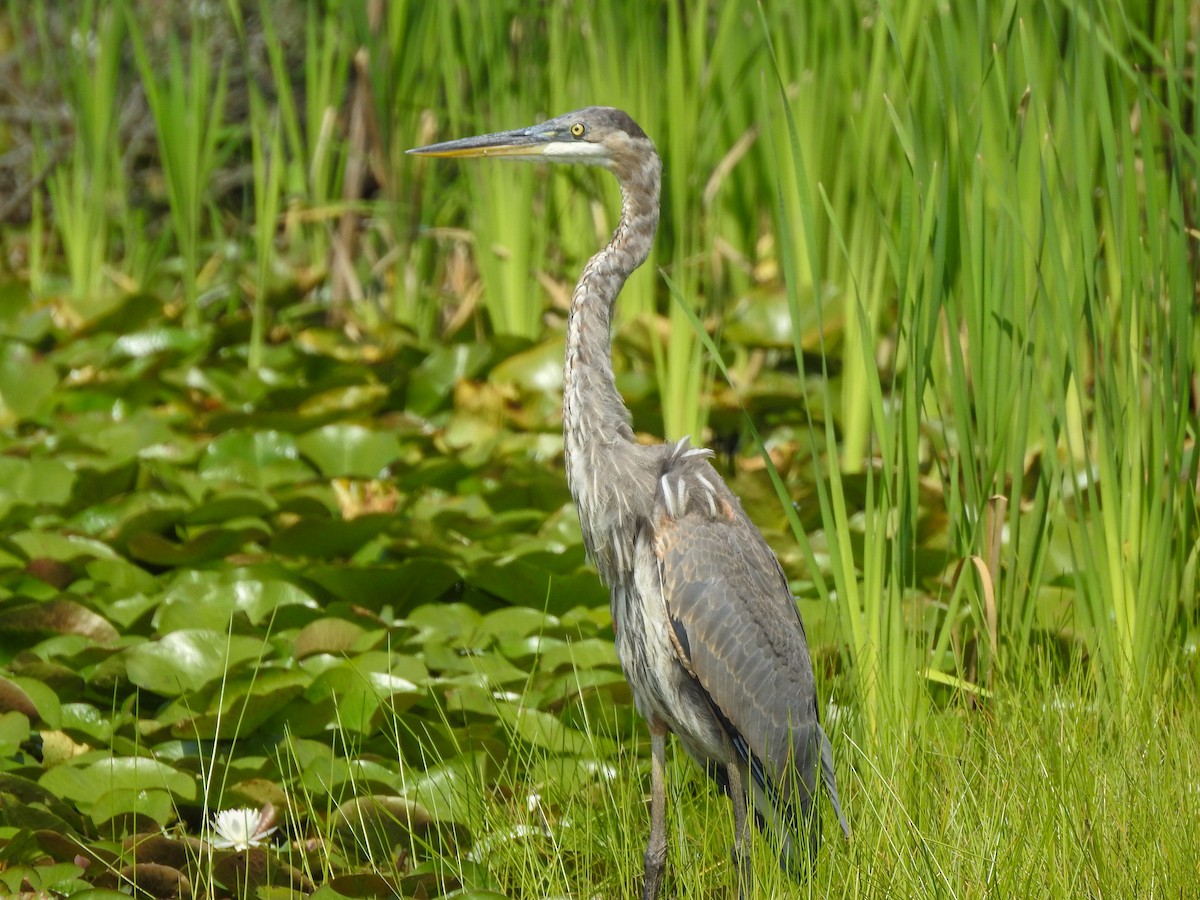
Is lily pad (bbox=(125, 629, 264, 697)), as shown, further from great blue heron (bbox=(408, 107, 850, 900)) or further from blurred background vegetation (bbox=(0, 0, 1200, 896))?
great blue heron (bbox=(408, 107, 850, 900))

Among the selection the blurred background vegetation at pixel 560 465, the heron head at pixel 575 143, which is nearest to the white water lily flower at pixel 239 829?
the blurred background vegetation at pixel 560 465

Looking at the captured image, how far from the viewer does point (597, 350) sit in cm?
272

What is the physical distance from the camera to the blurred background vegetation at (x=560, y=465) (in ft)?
8.32

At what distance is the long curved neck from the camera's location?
2693mm

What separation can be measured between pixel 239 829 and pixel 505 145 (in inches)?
59.9

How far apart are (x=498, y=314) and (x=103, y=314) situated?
146 cm

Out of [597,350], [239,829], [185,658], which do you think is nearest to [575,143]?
[597,350]

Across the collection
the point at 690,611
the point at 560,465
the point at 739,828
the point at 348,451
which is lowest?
the point at 739,828

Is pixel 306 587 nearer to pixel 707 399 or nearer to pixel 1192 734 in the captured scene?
pixel 707 399

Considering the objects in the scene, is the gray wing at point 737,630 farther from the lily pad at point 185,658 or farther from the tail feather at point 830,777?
the lily pad at point 185,658

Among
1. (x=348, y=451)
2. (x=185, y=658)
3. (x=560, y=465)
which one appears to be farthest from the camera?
(x=560, y=465)

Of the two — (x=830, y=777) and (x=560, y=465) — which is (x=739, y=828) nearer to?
(x=830, y=777)

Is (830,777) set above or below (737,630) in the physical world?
below

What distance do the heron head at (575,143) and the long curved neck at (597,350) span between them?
17cm
